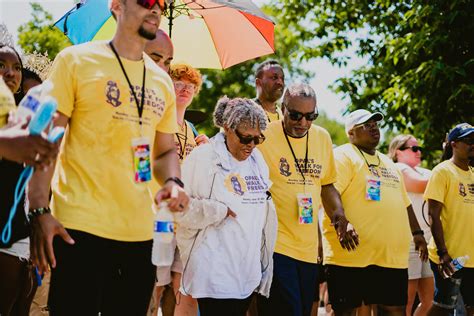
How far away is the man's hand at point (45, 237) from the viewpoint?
10.5 ft

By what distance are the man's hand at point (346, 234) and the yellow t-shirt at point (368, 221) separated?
19.4 inches

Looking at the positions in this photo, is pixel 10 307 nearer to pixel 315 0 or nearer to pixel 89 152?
A: pixel 89 152

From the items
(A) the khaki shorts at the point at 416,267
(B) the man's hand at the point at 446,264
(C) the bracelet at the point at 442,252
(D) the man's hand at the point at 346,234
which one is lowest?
(A) the khaki shorts at the point at 416,267

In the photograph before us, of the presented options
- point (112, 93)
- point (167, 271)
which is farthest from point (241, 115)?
point (112, 93)

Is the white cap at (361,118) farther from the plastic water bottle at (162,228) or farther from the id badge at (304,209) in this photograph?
the plastic water bottle at (162,228)

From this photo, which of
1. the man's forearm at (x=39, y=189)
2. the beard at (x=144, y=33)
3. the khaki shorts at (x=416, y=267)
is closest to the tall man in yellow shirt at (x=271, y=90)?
the khaki shorts at (x=416, y=267)

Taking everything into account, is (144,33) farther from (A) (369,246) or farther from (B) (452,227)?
(B) (452,227)

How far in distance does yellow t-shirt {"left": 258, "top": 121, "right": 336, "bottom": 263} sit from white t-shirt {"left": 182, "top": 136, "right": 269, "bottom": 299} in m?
0.63

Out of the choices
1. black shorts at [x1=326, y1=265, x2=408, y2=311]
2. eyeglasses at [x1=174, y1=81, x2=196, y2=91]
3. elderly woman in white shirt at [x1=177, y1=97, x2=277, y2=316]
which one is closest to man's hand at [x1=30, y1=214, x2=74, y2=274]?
elderly woman in white shirt at [x1=177, y1=97, x2=277, y2=316]

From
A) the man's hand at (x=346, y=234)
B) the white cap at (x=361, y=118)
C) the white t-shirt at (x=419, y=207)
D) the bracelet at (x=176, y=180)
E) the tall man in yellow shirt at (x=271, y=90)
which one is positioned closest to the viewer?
the bracelet at (x=176, y=180)

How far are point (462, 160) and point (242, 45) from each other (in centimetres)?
270

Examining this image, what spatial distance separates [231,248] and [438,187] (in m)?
3.35

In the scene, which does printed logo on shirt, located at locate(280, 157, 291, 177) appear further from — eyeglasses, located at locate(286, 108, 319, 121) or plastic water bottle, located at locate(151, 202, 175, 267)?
plastic water bottle, located at locate(151, 202, 175, 267)

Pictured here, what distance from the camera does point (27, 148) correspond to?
2775 millimetres
